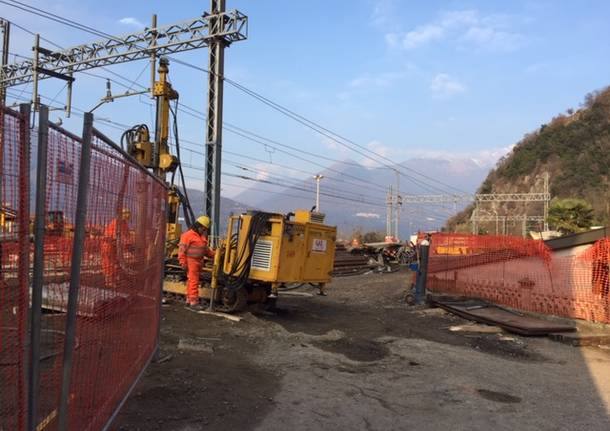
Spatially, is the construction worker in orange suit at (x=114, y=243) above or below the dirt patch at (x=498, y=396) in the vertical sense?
above

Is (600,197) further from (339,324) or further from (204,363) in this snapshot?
(204,363)

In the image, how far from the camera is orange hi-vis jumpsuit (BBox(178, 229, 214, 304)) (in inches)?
420

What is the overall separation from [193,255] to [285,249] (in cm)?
172

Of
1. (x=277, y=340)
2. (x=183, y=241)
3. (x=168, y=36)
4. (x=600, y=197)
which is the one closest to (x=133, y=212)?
(x=277, y=340)

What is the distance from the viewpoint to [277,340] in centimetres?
897

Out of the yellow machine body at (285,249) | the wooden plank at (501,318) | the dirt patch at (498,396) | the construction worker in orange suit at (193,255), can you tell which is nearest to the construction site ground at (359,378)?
the dirt patch at (498,396)

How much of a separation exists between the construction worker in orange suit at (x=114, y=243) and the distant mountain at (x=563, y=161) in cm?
7370

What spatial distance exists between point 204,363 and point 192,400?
1.43 m

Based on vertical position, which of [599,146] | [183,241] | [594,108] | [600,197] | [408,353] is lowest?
[408,353]

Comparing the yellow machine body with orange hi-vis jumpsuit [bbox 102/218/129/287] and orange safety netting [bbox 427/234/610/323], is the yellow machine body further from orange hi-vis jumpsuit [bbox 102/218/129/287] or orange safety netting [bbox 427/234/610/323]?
orange hi-vis jumpsuit [bbox 102/218/129/287]

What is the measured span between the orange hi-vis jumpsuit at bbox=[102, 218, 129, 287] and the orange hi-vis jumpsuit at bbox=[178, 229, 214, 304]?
615 centimetres

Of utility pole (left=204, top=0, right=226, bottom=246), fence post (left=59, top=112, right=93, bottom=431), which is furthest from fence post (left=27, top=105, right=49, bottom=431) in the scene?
utility pole (left=204, top=0, right=226, bottom=246)

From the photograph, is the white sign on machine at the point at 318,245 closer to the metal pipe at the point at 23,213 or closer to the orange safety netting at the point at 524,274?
the orange safety netting at the point at 524,274

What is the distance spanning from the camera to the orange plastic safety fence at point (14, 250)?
2.62 meters
